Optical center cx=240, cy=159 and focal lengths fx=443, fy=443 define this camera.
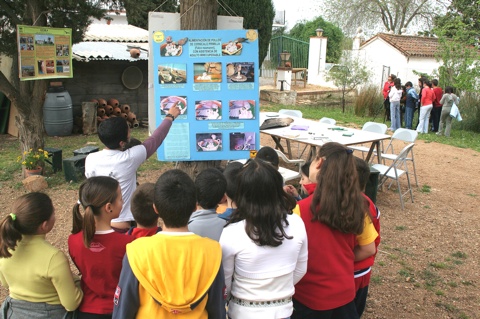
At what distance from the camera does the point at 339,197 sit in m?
2.12

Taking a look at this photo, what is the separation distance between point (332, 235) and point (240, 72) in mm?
2641

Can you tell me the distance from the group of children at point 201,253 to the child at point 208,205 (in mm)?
11

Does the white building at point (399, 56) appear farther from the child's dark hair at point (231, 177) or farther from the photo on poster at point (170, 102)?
the child's dark hair at point (231, 177)

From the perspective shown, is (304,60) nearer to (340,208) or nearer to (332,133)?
(332,133)

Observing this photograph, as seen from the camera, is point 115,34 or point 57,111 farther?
point 115,34

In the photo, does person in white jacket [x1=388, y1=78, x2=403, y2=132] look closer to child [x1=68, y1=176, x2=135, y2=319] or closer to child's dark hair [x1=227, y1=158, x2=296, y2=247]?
child's dark hair [x1=227, y1=158, x2=296, y2=247]

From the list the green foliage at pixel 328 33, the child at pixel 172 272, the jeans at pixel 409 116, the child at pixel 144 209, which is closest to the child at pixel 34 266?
the child at pixel 172 272

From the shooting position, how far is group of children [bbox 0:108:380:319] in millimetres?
1820

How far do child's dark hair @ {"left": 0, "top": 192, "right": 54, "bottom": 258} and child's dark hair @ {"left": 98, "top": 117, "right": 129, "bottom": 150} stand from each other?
3.13 feet

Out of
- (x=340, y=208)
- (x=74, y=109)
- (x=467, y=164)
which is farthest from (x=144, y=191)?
(x=74, y=109)

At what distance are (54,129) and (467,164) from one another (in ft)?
30.8

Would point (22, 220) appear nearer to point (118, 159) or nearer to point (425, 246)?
point (118, 159)

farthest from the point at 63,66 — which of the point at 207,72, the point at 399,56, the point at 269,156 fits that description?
the point at 399,56

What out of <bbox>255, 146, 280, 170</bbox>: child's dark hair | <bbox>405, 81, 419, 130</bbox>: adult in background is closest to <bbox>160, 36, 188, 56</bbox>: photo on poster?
<bbox>255, 146, 280, 170</bbox>: child's dark hair
